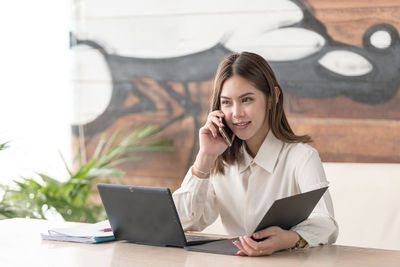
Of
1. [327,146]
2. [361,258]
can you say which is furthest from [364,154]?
[361,258]

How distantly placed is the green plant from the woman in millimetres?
1214

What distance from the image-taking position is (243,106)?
6.92ft

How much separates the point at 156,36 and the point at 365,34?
1.25 metres

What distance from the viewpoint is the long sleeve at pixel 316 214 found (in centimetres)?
175

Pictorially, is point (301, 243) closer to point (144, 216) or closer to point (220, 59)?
point (144, 216)

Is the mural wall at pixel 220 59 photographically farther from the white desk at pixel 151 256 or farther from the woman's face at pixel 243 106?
the white desk at pixel 151 256

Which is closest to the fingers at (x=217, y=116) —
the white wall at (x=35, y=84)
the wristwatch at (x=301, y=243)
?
the wristwatch at (x=301, y=243)

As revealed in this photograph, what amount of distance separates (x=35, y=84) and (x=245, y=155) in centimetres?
214

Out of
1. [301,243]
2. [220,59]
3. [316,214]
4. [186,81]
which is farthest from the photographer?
[186,81]

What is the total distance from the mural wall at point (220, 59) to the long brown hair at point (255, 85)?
87 centimetres

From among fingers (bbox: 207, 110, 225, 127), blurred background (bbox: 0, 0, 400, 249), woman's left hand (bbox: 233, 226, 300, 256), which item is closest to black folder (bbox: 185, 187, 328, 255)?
woman's left hand (bbox: 233, 226, 300, 256)

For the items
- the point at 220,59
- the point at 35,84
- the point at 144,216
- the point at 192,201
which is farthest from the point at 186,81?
the point at 144,216

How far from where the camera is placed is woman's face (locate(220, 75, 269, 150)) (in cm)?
210

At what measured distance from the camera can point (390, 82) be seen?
2.85m
